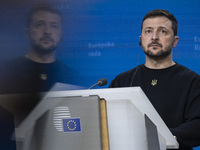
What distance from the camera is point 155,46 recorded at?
1.83m

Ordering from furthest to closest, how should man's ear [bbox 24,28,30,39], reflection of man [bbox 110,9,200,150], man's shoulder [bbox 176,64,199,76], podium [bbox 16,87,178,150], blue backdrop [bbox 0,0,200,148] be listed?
blue backdrop [bbox 0,0,200,148], man's shoulder [bbox 176,64,199,76], reflection of man [bbox 110,9,200,150], podium [bbox 16,87,178,150], man's ear [bbox 24,28,30,39]

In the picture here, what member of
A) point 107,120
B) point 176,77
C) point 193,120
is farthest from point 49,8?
point 176,77

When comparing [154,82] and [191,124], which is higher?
[154,82]

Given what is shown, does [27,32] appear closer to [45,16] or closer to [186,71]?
[45,16]

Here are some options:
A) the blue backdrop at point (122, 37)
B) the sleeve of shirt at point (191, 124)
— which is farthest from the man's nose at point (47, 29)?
the blue backdrop at point (122, 37)

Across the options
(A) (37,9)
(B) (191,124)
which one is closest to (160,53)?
(B) (191,124)

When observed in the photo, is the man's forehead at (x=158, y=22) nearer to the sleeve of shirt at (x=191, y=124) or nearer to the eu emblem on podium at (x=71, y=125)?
the sleeve of shirt at (x=191, y=124)

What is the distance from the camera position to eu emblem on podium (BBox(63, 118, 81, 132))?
937 millimetres

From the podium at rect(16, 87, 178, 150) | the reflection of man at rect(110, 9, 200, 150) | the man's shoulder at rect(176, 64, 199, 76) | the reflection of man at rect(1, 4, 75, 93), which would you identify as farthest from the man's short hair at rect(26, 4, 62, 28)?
the man's shoulder at rect(176, 64, 199, 76)

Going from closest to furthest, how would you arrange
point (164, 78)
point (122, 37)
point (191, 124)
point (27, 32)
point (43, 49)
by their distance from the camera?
point (27, 32)
point (43, 49)
point (191, 124)
point (164, 78)
point (122, 37)

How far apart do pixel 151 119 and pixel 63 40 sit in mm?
348

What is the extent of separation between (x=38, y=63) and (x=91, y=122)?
0.24 meters

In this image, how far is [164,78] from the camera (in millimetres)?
1825

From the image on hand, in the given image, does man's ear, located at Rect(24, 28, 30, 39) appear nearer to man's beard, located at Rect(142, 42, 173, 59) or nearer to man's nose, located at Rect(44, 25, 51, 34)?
man's nose, located at Rect(44, 25, 51, 34)
